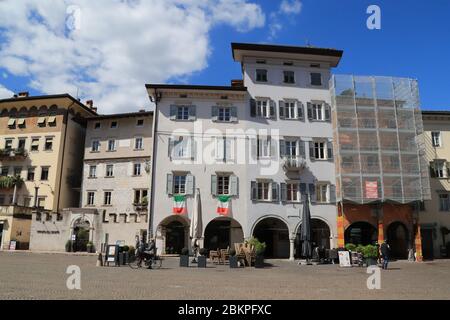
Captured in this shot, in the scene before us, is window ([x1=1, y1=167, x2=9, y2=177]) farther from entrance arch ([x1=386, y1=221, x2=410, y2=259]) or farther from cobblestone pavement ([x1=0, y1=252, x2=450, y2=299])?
entrance arch ([x1=386, y1=221, x2=410, y2=259])

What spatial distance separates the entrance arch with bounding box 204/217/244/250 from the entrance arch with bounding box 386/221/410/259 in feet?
44.8

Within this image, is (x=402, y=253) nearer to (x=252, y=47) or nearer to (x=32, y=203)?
(x=252, y=47)

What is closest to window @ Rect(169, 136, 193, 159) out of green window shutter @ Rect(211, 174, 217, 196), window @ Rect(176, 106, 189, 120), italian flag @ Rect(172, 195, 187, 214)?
window @ Rect(176, 106, 189, 120)

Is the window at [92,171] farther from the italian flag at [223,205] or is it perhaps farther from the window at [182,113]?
the italian flag at [223,205]

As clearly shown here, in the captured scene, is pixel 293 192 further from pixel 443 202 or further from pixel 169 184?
pixel 443 202

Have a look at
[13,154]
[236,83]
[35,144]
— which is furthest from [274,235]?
[13,154]

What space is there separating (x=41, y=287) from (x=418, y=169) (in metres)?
30.3

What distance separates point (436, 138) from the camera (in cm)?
3712

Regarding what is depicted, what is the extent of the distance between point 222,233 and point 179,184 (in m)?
5.62

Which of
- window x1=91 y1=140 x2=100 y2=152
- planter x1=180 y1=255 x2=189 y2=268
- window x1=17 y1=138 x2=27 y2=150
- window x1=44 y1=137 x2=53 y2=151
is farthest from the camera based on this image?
window x1=17 y1=138 x2=27 y2=150

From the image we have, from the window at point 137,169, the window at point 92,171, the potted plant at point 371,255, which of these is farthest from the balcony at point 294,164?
the window at point 92,171

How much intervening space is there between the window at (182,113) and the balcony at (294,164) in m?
9.36

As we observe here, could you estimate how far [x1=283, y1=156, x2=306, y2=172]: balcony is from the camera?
3262 centimetres

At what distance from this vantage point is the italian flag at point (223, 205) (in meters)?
31.9
